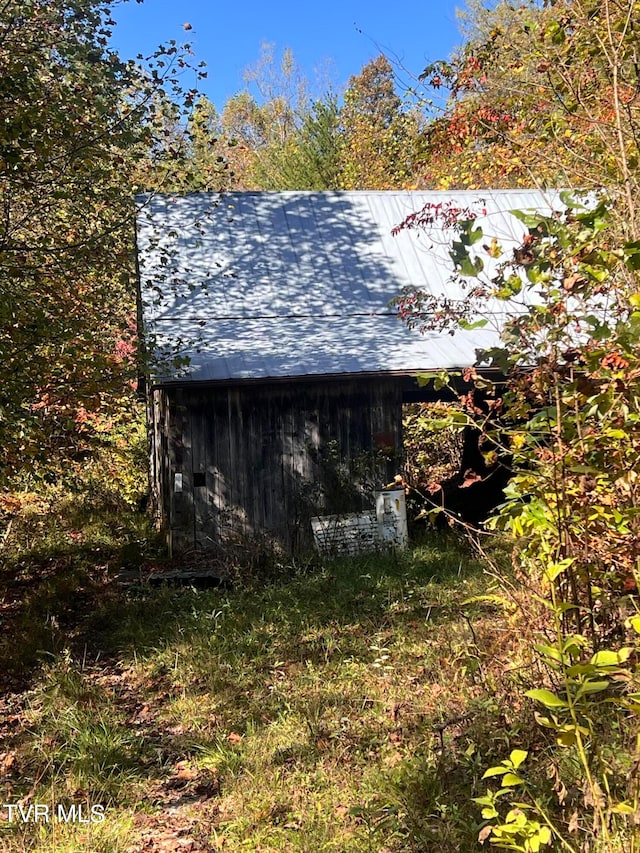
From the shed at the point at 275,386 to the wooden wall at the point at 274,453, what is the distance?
2cm

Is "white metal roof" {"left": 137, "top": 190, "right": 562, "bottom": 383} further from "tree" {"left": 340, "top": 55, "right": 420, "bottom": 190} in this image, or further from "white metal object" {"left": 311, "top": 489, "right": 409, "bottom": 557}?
"tree" {"left": 340, "top": 55, "right": 420, "bottom": 190}

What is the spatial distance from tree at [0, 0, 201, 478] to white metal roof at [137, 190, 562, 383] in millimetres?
1113

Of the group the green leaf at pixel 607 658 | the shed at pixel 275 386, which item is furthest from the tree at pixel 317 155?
the green leaf at pixel 607 658

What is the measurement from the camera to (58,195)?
19.9 ft

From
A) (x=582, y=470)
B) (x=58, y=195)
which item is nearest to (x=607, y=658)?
(x=582, y=470)

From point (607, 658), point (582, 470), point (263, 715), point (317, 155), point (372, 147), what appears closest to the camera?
point (607, 658)

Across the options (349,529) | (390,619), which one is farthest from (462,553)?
(390,619)

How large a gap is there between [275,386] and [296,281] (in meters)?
2.58

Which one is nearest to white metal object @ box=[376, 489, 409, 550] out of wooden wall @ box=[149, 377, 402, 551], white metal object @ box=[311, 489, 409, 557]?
white metal object @ box=[311, 489, 409, 557]

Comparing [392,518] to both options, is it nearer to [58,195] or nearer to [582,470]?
[58,195]

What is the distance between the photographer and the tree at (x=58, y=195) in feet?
19.9

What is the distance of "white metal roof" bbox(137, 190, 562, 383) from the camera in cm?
933

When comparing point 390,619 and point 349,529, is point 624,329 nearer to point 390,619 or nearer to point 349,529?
point 390,619

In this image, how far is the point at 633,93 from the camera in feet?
12.9
